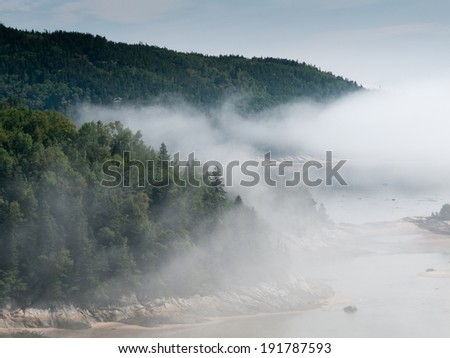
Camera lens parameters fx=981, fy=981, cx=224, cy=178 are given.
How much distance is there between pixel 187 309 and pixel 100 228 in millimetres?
7613

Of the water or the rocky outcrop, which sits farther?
the water

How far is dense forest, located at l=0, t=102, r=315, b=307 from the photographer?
196 feet

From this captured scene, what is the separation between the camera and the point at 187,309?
6194cm

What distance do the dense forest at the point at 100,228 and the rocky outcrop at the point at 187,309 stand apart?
825 millimetres

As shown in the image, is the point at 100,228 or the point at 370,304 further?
the point at 370,304

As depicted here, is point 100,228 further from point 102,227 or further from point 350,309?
point 350,309

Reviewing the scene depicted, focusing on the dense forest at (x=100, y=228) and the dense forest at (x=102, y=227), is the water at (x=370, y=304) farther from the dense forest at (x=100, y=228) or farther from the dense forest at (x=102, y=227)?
the dense forest at (x=100, y=228)

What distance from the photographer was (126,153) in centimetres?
6981


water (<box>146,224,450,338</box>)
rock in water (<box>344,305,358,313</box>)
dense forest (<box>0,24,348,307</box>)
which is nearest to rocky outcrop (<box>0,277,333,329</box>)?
dense forest (<box>0,24,348,307</box>)

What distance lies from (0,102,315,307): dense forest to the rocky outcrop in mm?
825

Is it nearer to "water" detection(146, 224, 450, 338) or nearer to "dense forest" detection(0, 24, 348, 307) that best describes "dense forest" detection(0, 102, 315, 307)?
"dense forest" detection(0, 24, 348, 307)

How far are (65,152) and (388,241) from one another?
4704 centimetres

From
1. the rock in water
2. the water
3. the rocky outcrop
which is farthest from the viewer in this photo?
the rock in water

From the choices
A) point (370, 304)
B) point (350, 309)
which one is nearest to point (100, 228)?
point (350, 309)
